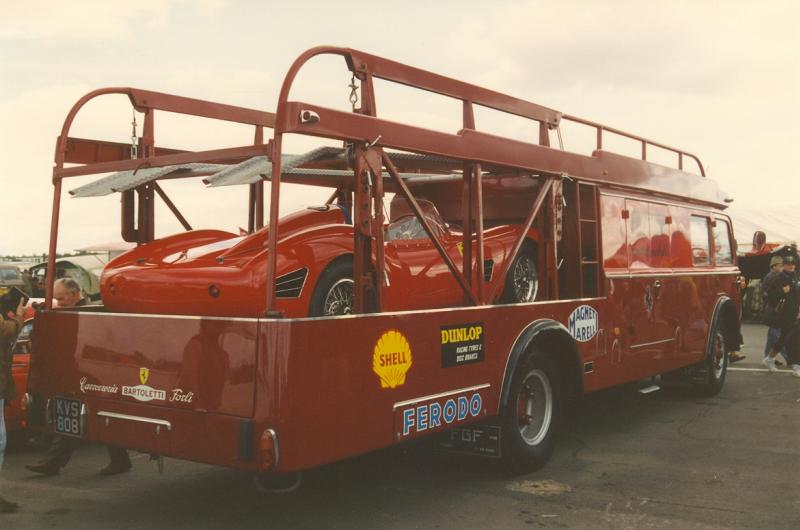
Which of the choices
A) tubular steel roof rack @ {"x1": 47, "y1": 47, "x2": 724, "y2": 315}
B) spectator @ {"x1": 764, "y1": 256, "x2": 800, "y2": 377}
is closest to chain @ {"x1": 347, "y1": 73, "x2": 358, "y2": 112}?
tubular steel roof rack @ {"x1": 47, "y1": 47, "x2": 724, "y2": 315}

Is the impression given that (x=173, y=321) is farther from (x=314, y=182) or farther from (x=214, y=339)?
(x=314, y=182)

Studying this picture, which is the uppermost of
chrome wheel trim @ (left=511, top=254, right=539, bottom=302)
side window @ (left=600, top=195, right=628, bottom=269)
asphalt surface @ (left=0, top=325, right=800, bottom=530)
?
side window @ (left=600, top=195, right=628, bottom=269)

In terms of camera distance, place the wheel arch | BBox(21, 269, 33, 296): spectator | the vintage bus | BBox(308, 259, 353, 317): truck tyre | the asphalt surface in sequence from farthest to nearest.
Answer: BBox(21, 269, 33, 296): spectator
the wheel arch
the asphalt surface
BBox(308, 259, 353, 317): truck tyre
the vintage bus

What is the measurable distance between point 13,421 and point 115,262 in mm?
2208

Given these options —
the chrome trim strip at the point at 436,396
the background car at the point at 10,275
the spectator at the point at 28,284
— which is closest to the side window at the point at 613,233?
the chrome trim strip at the point at 436,396

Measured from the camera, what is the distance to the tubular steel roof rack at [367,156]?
173 inches

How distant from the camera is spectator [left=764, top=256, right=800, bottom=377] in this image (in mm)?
11508

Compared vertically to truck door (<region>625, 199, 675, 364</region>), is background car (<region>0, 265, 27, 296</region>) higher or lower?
higher

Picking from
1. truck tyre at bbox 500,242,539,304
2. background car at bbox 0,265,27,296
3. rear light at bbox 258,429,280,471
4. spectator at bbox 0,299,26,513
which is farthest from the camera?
background car at bbox 0,265,27,296

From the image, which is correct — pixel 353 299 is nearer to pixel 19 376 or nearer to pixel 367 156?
pixel 367 156

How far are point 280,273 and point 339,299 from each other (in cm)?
50

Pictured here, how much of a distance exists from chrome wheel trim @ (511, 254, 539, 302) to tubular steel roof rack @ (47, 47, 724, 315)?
472mm

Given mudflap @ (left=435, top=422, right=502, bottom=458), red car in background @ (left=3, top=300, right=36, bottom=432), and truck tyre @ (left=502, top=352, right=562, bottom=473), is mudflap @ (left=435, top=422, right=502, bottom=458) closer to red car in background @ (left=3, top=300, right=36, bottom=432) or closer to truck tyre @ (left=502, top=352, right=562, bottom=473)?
truck tyre @ (left=502, top=352, right=562, bottom=473)

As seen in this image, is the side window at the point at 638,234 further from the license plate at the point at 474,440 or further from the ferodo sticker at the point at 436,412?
the ferodo sticker at the point at 436,412
